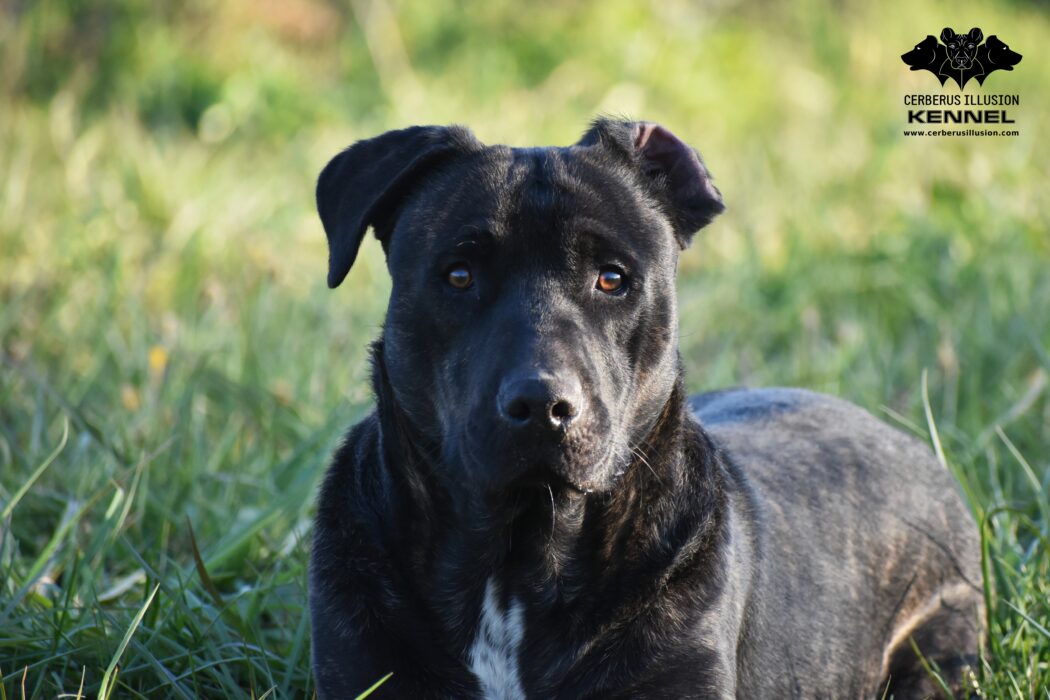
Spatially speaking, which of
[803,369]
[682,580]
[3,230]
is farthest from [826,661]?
[3,230]

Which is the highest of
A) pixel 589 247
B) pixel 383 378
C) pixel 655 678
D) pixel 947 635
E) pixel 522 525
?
pixel 589 247

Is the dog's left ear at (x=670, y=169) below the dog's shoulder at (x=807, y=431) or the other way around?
the other way around

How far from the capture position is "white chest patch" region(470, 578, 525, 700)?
9.20 feet

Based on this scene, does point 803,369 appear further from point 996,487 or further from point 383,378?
point 383,378

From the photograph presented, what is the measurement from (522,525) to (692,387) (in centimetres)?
285

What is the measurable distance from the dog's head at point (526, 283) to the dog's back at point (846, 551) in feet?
2.09

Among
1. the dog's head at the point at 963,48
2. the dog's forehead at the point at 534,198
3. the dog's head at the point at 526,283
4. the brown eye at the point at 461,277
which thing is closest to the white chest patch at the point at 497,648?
the dog's head at the point at 526,283

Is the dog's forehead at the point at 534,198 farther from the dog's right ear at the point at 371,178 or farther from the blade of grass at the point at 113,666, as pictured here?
the blade of grass at the point at 113,666

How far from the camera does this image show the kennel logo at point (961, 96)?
8.05 m

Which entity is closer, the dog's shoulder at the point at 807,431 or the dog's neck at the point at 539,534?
the dog's neck at the point at 539,534

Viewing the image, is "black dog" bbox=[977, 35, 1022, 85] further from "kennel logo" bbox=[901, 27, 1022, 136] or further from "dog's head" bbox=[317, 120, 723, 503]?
"dog's head" bbox=[317, 120, 723, 503]

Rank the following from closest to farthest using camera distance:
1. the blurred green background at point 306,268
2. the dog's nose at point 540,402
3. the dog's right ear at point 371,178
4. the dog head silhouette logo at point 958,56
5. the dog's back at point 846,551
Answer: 1. the dog's nose at point 540,402
2. the dog's right ear at point 371,178
3. the dog's back at point 846,551
4. the blurred green background at point 306,268
5. the dog head silhouette logo at point 958,56

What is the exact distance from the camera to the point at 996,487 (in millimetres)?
4289

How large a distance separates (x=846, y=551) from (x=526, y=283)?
1.30m
